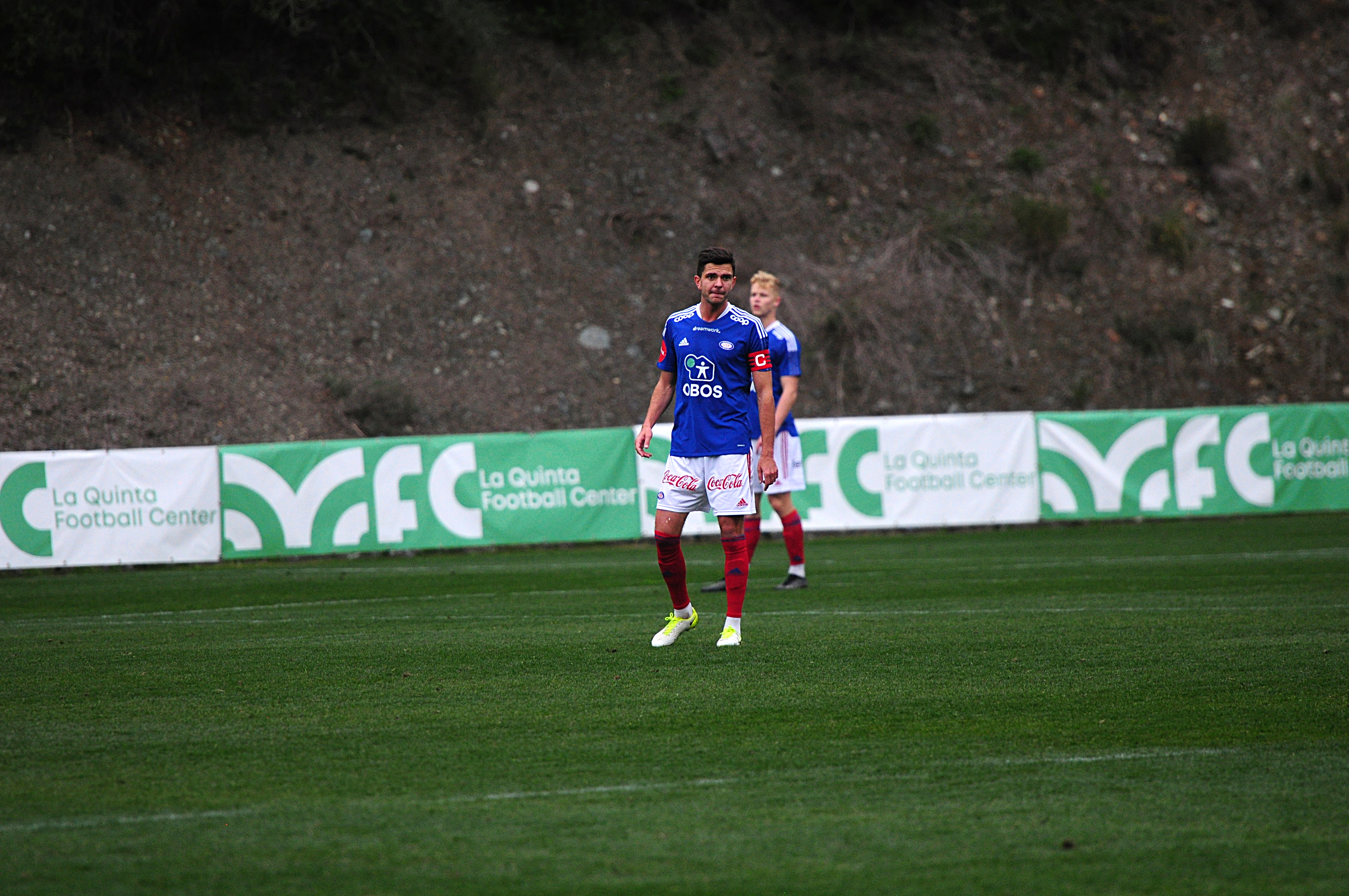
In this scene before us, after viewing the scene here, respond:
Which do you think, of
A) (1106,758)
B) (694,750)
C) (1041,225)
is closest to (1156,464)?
(1041,225)

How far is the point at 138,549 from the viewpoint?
15484mm

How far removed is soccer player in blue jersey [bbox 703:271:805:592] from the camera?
1045cm

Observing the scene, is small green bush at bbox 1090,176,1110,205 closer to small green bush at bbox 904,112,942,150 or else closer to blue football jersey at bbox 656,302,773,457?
small green bush at bbox 904,112,942,150

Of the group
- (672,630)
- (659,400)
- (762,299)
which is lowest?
(672,630)

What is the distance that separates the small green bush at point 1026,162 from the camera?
29.9m

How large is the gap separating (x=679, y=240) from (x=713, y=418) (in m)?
20.3

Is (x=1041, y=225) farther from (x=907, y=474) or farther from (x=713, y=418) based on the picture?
(x=713, y=418)

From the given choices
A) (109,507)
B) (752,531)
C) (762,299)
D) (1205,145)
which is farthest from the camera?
(1205,145)

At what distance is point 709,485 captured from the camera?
23.9 ft

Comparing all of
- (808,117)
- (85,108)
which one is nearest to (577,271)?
Result: (808,117)

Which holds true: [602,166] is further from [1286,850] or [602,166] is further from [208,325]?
[1286,850]

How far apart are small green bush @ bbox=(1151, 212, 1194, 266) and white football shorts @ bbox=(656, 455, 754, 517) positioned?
24.8 meters

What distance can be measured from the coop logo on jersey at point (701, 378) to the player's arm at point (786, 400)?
3.08 m

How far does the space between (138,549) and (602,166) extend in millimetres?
15099
